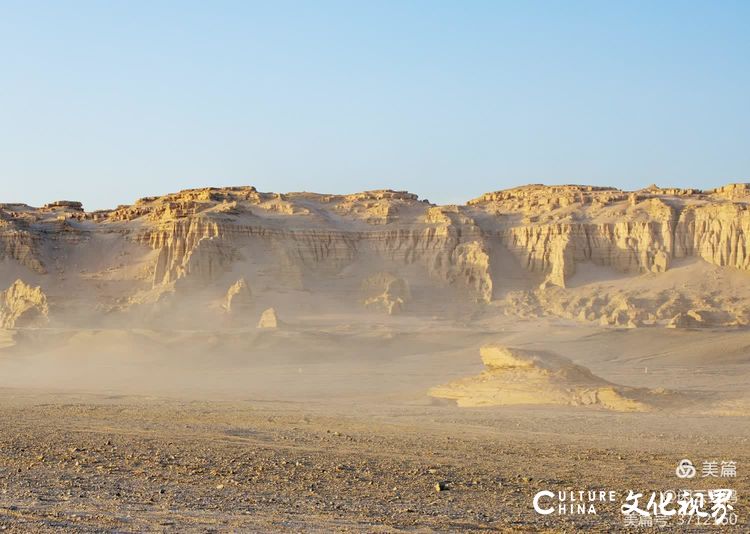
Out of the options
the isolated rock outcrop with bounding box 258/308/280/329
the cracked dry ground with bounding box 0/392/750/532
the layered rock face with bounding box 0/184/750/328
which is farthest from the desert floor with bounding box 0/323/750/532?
the layered rock face with bounding box 0/184/750/328

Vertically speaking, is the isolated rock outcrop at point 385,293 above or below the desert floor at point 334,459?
above

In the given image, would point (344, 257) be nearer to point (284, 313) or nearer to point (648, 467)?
point (284, 313)

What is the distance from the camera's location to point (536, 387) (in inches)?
922

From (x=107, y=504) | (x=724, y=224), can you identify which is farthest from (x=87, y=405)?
(x=724, y=224)

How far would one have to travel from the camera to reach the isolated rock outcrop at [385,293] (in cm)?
5397

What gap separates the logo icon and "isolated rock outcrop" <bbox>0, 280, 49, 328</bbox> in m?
41.8

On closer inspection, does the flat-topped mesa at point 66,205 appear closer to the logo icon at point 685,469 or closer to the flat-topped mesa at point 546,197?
the flat-topped mesa at point 546,197

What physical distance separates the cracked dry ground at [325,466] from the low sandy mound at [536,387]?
1556 mm

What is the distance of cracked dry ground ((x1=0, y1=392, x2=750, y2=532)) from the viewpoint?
9.74 m

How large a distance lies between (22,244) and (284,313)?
61.3 feet

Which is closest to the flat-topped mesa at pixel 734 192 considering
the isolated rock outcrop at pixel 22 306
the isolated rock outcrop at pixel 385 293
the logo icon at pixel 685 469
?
the isolated rock outcrop at pixel 385 293

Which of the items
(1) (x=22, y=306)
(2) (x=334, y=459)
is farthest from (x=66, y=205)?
(2) (x=334, y=459)

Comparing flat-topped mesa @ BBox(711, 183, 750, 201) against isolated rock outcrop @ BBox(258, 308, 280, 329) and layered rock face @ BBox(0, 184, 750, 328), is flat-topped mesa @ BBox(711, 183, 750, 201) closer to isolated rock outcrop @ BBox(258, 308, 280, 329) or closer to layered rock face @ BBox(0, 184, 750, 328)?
layered rock face @ BBox(0, 184, 750, 328)

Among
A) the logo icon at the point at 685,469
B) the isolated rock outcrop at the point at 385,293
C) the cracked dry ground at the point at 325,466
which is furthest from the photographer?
the isolated rock outcrop at the point at 385,293
